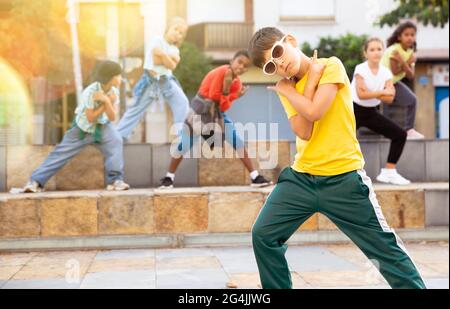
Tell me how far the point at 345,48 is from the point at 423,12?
8.63 metres

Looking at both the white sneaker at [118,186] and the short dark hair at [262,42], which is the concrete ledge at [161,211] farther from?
the short dark hair at [262,42]

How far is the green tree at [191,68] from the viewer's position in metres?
17.2

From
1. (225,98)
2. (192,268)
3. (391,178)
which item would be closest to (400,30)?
(391,178)

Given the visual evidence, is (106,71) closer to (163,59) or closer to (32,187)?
(163,59)

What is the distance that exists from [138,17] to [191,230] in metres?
11.9

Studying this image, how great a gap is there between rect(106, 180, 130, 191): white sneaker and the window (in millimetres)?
12239

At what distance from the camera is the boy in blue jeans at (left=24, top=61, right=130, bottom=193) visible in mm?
6547

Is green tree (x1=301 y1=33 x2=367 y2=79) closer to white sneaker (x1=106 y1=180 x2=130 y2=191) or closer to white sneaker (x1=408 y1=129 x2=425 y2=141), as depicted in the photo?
white sneaker (x1=408 y1=129 x2=425 y2=141)

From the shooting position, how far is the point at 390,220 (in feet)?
21.5

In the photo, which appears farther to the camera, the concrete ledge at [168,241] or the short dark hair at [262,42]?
the concrete ledge at [168,241]

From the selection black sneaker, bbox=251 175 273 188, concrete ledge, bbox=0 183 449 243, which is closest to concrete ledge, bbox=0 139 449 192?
black sneaker, bbox=251 175 273 188

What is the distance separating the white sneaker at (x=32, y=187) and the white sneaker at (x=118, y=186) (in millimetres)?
639

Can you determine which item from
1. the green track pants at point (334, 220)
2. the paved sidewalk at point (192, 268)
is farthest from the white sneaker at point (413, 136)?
the green track pants at point (334, 220)

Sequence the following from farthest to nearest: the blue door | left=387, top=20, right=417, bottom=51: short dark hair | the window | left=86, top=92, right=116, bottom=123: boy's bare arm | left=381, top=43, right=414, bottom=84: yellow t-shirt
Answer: the blue door
the window
left=381, top=43, right=414, bottom=84: yellow t-shirt
left=387, top=20, right=417, bottom=51: short dark hair
left=86, top=92, right=116, bottom=123: boy's bare arm
